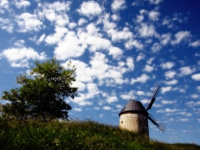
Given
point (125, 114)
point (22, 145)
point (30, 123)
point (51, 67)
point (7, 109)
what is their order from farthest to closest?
point (125, 114)
point (51, 67)
point (7, 109)
point (30, 123)
point (22, 145)

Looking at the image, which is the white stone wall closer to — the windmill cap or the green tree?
the windmill cap

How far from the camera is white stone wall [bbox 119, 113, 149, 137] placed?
22.5 meters

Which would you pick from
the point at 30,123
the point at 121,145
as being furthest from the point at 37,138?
the point at 121,145

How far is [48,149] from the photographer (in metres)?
7.02

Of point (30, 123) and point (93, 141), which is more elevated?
point (30, 123)

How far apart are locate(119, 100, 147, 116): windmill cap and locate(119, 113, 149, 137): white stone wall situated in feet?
1.75

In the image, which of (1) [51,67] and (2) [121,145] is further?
(1) [51,67]

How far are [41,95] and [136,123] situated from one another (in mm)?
12521

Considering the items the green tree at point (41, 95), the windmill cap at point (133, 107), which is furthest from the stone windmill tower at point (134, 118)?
the green tree at point (41, 95)

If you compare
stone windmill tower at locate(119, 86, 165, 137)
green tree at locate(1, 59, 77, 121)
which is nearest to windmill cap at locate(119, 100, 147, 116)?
stone windmill tower at locate(119, 86, 165, 137)

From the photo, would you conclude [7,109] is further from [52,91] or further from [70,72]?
[70,72]

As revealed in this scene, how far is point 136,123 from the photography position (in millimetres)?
22766

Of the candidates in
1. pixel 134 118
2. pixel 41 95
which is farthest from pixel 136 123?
pixel 41 95

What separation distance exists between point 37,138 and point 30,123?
9.33ft
